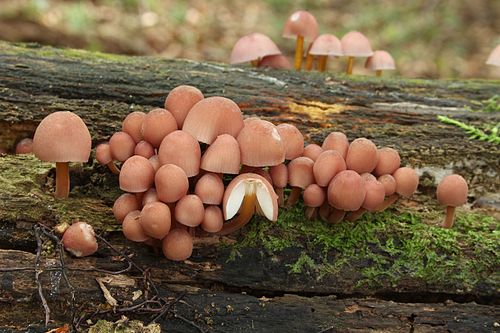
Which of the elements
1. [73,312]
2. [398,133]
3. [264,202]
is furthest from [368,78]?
[73,312]

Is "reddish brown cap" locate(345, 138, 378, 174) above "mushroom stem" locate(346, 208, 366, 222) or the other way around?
above

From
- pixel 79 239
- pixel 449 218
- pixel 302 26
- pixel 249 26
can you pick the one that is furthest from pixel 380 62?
pixel 249 26

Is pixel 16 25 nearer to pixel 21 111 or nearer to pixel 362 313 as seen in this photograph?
pixel 21 111

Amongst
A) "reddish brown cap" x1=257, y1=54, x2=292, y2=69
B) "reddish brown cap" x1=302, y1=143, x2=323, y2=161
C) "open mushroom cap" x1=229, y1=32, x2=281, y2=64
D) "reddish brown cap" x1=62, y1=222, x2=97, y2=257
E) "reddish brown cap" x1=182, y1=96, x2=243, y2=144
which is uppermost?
"open mushroom cap" x1=229, y1=32, x2=281, y2=64

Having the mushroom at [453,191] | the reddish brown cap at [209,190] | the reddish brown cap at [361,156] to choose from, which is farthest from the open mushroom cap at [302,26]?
the reddish brown cap at [209,190]

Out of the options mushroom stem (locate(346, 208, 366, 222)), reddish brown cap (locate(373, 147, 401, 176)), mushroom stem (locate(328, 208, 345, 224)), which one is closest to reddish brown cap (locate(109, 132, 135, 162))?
mushroom stem (locate(328, 208, 345, 224))

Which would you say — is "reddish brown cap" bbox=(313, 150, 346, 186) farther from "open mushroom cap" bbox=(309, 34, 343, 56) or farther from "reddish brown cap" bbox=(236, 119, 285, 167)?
"open mushroom cap" bbox=(309, 34, 343, 56)
